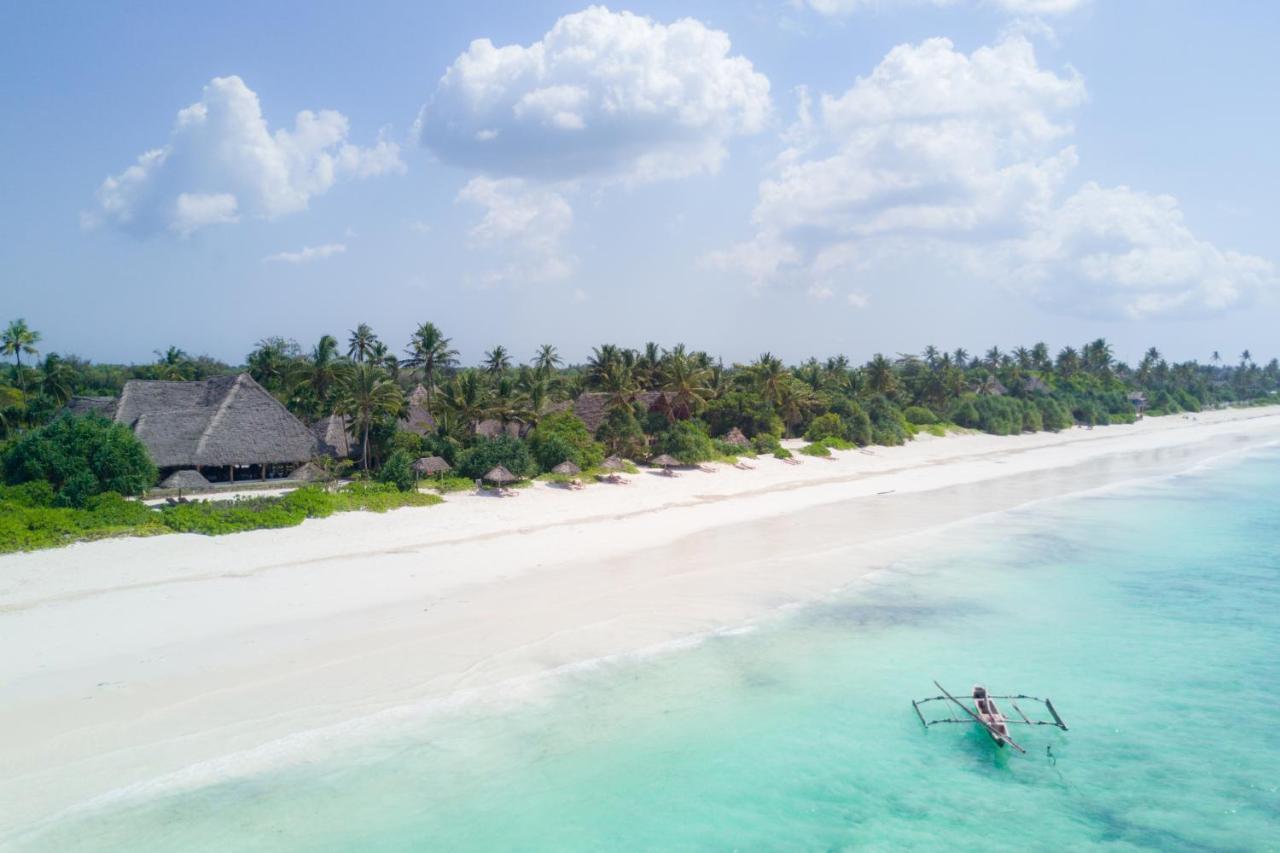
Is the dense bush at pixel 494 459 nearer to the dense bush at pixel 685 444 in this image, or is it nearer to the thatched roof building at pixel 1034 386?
the dense bush at pixel 685 444

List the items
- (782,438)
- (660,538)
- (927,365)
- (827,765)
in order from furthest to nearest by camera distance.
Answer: (927,365) → (782,438) → (660,538) → (827,765)

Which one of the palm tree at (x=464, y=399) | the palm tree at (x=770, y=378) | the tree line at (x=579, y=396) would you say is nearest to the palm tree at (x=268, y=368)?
the tree line at (x=579, y=396)

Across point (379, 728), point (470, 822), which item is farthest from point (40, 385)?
point (470, 822)

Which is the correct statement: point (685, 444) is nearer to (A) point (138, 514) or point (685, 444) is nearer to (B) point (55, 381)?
(A) point (138, 514)

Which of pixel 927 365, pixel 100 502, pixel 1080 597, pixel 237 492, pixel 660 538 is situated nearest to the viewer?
pixel 1080 597

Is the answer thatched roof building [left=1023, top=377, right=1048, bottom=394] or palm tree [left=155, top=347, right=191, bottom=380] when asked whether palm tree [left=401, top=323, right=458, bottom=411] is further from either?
thatched roof building [left=1023, top=377, right=1048, bottom=394]

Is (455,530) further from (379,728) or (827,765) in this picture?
(827,765)

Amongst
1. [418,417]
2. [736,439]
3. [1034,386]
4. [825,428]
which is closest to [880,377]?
[825,428]
